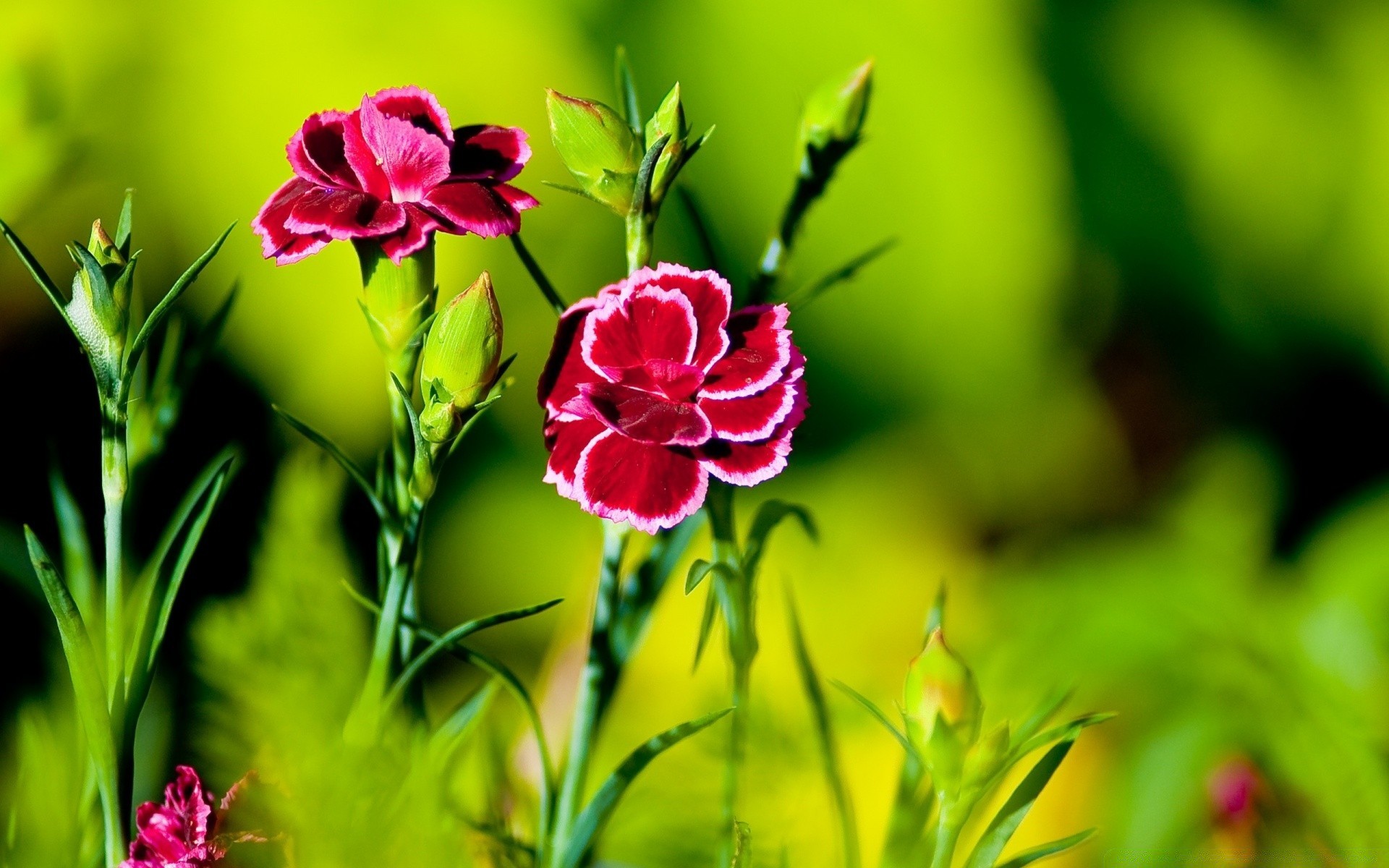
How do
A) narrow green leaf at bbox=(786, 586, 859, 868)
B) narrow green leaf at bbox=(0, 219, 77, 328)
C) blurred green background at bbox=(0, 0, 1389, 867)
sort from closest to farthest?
narrow green leaf at bbox=(0, 219, 77, 328)
narrow green leaf at bbox=(786, 586, 859, 868)
blurred green background at bbox=(0, 0, 1389, 867)

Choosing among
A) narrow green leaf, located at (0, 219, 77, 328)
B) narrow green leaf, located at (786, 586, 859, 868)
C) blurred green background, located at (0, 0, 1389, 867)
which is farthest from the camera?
blurred green background, located at (0, 0, 1389, 867)

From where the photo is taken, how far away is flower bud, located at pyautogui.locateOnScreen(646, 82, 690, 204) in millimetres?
277

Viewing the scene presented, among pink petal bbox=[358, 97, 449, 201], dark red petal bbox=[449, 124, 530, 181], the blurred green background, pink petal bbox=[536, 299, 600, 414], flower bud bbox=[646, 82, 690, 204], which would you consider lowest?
the blurred green background

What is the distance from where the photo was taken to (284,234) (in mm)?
272

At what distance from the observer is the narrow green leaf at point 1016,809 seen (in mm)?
284

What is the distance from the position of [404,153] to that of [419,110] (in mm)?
28

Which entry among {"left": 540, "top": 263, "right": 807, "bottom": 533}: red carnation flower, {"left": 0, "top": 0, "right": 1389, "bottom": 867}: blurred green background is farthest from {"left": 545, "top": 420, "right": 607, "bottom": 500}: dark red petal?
{"left": 0, "top": 0, "right": 1389, "bottom": 867}: blurred green background

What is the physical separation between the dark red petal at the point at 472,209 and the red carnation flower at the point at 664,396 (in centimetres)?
3

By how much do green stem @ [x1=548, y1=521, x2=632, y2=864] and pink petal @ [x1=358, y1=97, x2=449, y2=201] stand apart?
0.31ft

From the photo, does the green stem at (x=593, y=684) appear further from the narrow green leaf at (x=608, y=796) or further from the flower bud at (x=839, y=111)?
the flower bud at (x=839, y=111)

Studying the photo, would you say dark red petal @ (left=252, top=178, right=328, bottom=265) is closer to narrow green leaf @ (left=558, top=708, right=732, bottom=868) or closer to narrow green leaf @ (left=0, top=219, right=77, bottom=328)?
narrow green leaf @ (left=0, top=219, right=77, bottom=328)

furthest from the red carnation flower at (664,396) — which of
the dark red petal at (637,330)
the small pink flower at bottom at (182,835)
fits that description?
the small pink flower at bottom at (182,835)

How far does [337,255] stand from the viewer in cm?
60

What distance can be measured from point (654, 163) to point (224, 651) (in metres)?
0.16
